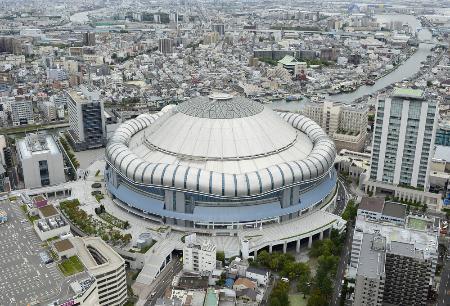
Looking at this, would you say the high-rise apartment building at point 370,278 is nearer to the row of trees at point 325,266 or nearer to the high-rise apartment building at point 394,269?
the high-rise apartment building at point 394,269

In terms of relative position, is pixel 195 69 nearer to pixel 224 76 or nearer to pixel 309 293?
pixel 224 76

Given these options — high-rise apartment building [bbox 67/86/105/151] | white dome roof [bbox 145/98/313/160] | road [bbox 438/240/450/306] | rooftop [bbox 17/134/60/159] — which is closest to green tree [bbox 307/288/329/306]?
road [bbox 438/240/450/306]

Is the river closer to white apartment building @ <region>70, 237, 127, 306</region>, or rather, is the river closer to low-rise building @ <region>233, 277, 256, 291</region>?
low-rise building @ <region>233, 277, 256, 291</region>

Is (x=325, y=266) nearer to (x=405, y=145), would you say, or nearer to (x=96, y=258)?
(x=96, y=258)

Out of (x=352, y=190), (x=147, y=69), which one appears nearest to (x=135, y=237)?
(x=352, y=190)

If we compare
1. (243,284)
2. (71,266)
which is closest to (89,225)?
(71,266)
